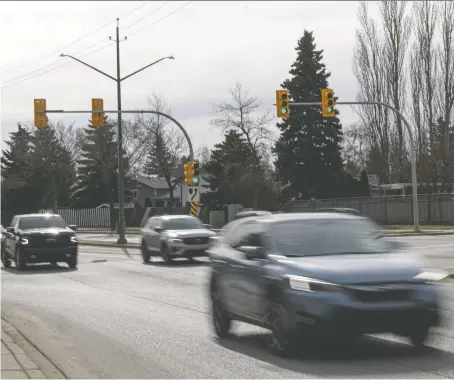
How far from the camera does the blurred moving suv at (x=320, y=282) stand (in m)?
9.04

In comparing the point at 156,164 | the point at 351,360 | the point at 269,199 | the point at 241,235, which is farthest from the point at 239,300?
the point at 156,164

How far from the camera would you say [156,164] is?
311 feet

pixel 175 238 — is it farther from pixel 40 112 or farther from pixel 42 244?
pixel 40 112

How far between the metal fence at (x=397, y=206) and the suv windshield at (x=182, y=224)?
3206 cm

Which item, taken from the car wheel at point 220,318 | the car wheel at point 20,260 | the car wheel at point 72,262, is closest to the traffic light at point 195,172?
the car wheel at point 72,262

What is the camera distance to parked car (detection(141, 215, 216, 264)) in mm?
27125

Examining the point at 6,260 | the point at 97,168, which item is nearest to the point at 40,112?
the point at 6,260

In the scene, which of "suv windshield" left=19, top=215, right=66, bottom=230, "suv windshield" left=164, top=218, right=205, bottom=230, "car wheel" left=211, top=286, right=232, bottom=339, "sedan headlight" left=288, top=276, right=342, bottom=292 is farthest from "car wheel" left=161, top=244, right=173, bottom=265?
"sedan headlight" left=288, top=276, right=342, bottom=292

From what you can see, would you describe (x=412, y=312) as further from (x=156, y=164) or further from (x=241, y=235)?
(x=156, y=164)

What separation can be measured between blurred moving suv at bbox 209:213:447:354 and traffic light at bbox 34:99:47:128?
2481 centimetres

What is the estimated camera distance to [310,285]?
924cm

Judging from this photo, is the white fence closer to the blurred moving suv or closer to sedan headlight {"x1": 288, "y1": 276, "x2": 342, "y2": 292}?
the blurred moving suv

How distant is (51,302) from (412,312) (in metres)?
9.44

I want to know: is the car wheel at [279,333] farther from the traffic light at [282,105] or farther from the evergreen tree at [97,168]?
the evergreen tree at [97,168]
